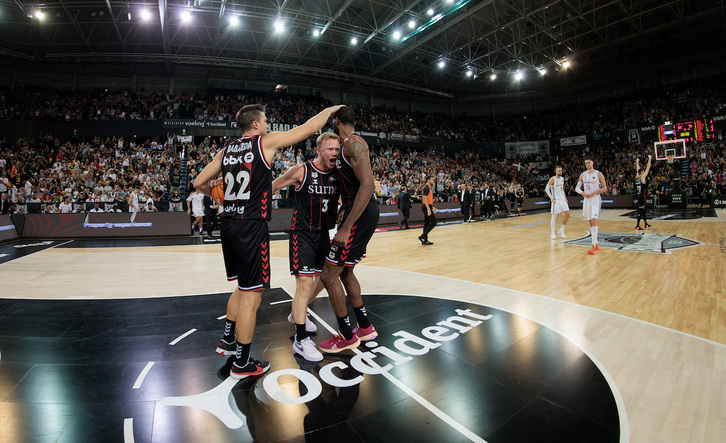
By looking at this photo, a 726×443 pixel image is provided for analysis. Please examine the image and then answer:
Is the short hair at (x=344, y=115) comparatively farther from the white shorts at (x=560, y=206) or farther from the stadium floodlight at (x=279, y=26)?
the stadium floodlight at (x=279, y=26)

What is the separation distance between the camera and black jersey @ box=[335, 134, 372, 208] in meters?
2.82

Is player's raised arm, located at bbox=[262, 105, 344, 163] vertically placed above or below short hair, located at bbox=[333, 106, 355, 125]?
below

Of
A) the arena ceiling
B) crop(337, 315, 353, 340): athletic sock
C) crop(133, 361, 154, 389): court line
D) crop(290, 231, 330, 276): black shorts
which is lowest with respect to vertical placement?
crop(133, 361, 154, 389): court line

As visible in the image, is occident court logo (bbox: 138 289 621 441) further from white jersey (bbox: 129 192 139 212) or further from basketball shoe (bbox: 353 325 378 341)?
white jersey (bbox: 129 192 139 212)

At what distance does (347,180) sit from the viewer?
287 centimetres

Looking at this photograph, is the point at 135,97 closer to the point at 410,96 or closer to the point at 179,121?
the point at 179,121

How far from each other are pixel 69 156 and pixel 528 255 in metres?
22.5

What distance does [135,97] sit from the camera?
22062 millimetres

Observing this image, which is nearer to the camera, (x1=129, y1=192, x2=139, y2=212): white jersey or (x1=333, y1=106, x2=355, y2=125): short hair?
(x1=333, y1=106, x2=355, y2=125): short hair

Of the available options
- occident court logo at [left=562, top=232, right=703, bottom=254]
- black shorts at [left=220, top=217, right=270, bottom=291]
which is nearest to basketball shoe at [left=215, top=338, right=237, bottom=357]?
black shorts at [left=220, top=217, right=270, bottom=291]

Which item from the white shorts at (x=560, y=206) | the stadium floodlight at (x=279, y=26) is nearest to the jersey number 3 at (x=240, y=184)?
the white shorts at (x=560, y=206)

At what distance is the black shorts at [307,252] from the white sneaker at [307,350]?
553 mm

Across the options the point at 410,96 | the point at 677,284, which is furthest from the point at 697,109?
the point at 677,284

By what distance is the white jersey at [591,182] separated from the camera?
285 inches
